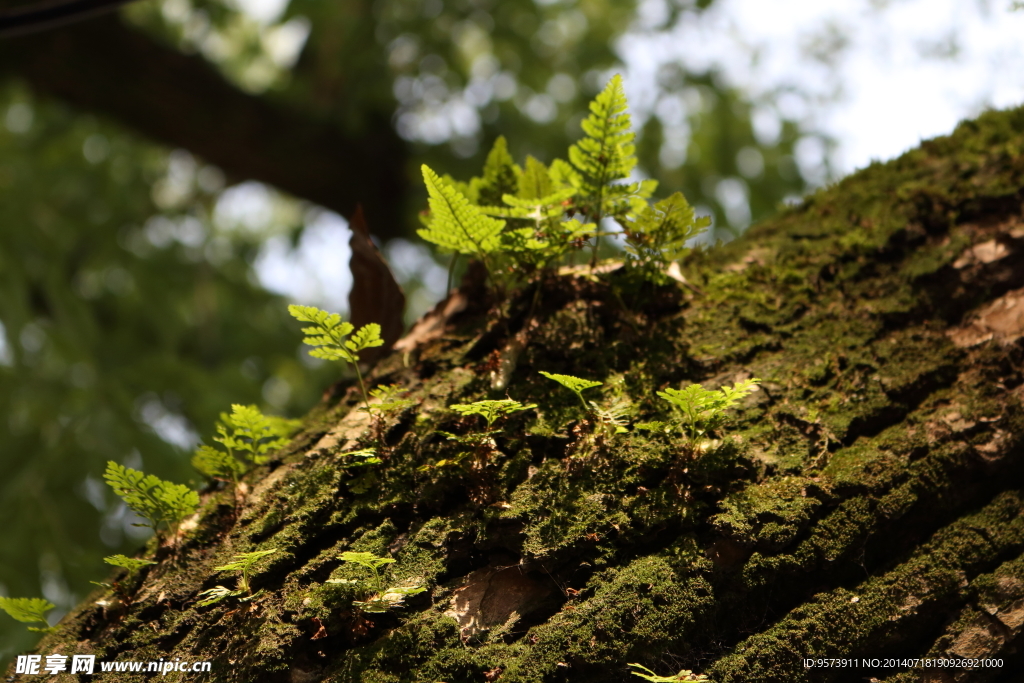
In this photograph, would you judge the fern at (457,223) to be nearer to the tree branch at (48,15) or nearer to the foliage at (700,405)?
the foliage at (700,405)

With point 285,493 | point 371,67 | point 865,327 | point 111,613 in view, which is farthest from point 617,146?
point 371,67

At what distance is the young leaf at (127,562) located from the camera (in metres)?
1.40

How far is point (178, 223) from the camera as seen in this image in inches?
275

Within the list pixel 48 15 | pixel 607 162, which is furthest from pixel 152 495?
pixel 48 15

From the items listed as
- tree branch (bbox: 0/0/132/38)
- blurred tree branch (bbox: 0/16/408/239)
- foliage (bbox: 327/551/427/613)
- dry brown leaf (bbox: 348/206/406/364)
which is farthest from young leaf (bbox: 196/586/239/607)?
blurred tree branch (bbox: 0/16/408/239)

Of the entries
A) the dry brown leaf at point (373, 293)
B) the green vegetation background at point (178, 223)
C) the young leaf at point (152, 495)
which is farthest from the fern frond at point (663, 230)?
the green vegetation background at point (178, 223)

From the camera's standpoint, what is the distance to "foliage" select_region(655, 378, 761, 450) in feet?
4.31

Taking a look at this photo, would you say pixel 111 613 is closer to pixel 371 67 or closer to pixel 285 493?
pixel 285 493

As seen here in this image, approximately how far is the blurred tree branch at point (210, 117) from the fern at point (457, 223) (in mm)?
4361

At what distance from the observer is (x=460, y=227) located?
58.6 inches

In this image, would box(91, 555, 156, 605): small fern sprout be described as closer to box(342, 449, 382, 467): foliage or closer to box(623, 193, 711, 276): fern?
box(342, 449, 382, 467): foliage

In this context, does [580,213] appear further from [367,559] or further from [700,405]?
[367,559]

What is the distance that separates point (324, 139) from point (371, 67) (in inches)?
34.8

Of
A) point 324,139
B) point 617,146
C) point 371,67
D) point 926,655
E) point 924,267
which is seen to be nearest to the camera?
point 926,655
